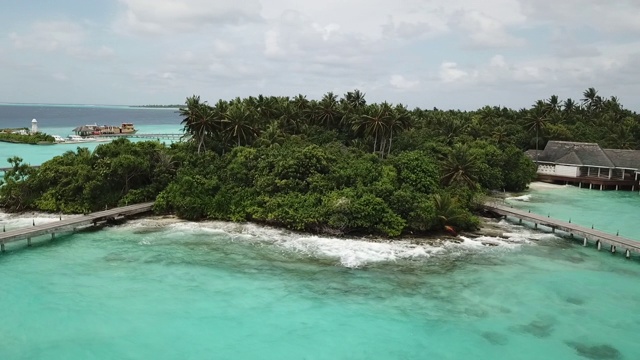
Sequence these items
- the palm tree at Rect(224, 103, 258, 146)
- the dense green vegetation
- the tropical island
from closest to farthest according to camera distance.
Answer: the tropical island, the palm tree at Rect(224, 103, 258, 146), the dense green vegetation

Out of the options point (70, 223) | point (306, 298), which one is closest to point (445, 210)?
point (306, 298)

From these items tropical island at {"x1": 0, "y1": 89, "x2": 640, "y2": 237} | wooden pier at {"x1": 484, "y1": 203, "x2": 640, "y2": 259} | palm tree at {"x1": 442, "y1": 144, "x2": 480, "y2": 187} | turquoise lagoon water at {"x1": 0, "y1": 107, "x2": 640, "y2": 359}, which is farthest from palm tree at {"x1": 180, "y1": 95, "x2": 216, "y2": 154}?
wooden pier at {"x1": 484, "y1": 203, "x2": 640, "y2": 259}

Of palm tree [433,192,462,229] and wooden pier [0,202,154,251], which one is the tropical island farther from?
wooden pier [0,202,154,251]

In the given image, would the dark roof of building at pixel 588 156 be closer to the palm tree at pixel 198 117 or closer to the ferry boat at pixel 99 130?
the palm tree at pixel 198 117

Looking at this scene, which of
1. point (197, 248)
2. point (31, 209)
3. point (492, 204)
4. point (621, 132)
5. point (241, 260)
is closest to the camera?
point (241, 260)

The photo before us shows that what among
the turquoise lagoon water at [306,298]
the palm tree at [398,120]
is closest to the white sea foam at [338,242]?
the turquoise lagoon water at [306,298]

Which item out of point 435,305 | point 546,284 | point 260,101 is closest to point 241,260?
point 435,305

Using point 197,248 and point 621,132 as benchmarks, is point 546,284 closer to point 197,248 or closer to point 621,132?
point 197,248
